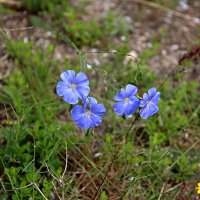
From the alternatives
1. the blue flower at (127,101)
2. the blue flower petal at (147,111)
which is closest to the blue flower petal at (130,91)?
the blue flower at (127,101)

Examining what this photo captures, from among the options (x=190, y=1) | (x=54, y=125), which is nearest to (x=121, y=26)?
(x=190, y=1)

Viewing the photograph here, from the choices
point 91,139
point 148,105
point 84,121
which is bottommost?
point 91,139

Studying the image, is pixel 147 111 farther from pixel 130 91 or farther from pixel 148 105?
pixel 130 91

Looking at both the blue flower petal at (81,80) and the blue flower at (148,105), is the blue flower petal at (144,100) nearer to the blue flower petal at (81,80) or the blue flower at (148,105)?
the blue flower at (148,105)

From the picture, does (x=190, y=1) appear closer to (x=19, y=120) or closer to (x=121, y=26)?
(x=121, y=26)

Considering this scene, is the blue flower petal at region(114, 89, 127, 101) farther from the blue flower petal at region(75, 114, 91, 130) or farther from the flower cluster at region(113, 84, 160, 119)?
the blue flower petal at region(75, 114, 91, 130)

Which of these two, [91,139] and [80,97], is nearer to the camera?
[80,97]

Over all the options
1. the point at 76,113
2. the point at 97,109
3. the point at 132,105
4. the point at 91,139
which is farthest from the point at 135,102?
the point at 91,139
